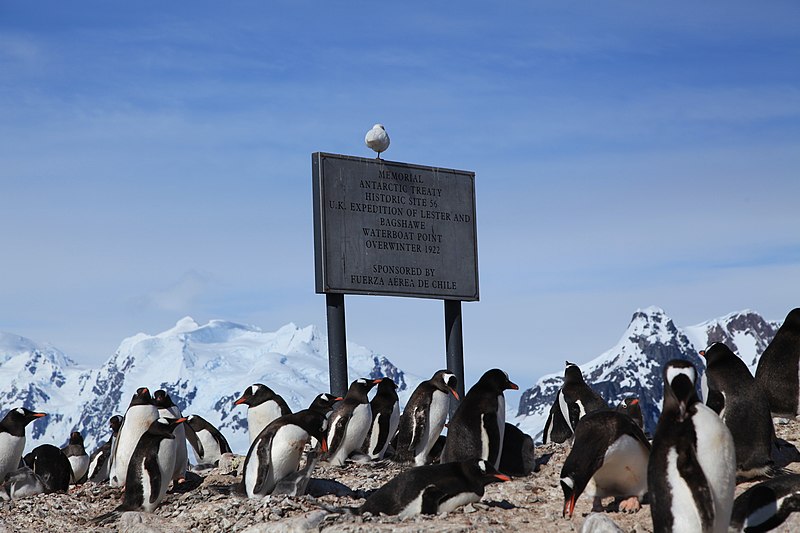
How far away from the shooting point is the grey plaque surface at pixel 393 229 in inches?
592

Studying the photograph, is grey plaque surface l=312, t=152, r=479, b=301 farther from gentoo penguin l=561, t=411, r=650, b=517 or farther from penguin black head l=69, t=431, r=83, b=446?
gentoo penguin l=561, t=411, r=650, b=517

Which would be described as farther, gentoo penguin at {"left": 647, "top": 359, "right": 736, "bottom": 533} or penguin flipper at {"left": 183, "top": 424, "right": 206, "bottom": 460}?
penguin flipper at {"left": 183, "top": 424, "right": 206, "bottom": 460}

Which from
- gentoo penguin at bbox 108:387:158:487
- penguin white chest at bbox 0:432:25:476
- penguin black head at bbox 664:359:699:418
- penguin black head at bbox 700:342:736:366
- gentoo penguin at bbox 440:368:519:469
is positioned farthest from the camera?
penguin white chest at bbox 0:432:25:476

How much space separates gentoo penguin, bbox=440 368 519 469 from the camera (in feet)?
32.5

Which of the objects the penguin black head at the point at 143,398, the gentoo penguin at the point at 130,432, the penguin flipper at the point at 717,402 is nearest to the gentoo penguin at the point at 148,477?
the gentoo penguin at the point at 130,432

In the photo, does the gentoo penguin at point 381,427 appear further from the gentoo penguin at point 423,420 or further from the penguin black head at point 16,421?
the penguin black head at point 16,421

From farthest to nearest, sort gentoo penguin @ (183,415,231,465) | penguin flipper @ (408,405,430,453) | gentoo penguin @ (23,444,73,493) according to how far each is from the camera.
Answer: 1. gentoo penguin @ (183,415,231,465)
2. gentoo penguin @ (23,444,73,493)
3. penguin flipper @ (408,405,430,453)

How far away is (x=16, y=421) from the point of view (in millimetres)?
13156

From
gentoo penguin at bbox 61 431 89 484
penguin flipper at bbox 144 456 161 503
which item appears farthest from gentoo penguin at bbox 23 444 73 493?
penguin flipper at bbox 144 456 161 503

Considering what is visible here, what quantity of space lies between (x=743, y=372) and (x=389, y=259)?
280 inches

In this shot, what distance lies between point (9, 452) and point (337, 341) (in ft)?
14.1

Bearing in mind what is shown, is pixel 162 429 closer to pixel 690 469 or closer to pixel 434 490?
pixel 434 490

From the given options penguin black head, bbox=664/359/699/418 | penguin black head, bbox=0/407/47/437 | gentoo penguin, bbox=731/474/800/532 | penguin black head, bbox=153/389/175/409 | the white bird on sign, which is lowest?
gentoo penguin, bbox=731/474/800/532

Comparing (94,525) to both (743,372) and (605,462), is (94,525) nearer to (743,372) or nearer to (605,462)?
(605,462)
